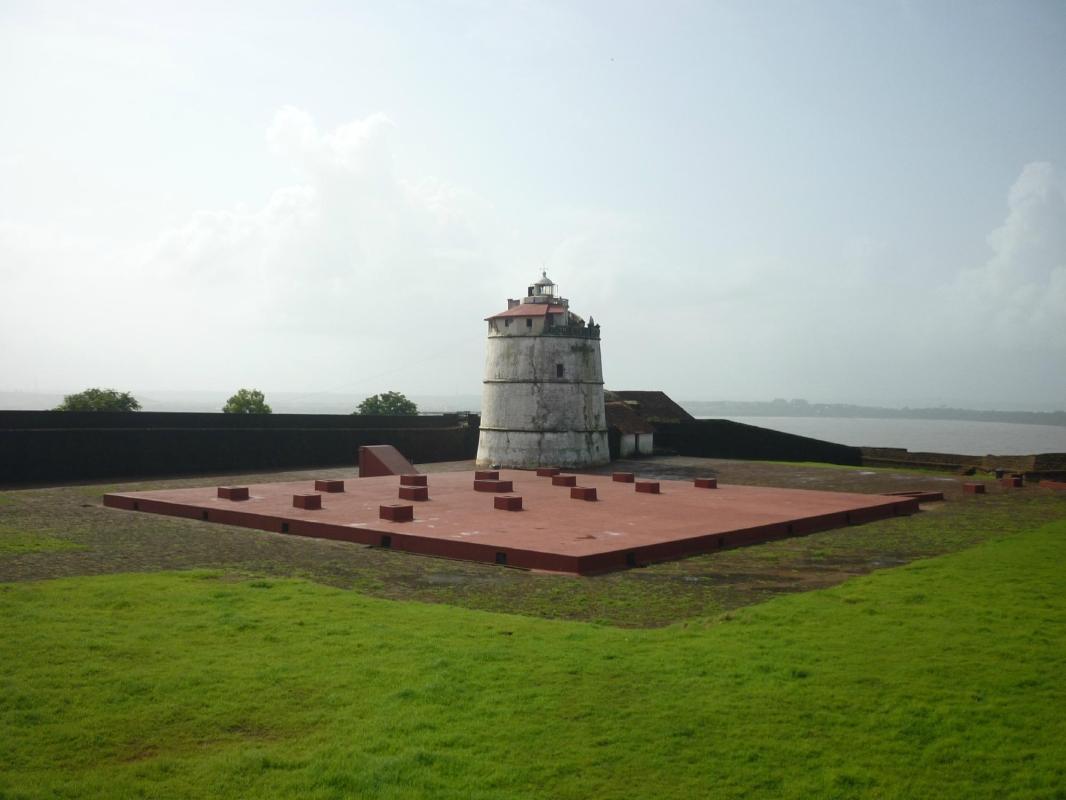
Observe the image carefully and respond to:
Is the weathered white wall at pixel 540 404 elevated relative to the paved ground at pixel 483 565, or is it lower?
elevated

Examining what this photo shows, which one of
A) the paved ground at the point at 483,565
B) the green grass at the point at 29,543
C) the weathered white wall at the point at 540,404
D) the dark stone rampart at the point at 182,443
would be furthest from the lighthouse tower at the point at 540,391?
the green grass at the point at 29,543

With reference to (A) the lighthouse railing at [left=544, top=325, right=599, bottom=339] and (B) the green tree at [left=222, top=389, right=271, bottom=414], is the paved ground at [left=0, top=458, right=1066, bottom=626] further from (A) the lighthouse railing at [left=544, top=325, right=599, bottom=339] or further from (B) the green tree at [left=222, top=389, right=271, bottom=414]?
(B) the green tree at [left=222, top=389, right=271, bottom=414]

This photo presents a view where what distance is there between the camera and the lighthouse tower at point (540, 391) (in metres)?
31.1

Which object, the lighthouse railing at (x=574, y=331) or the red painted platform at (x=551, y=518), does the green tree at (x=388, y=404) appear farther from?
the red painted platform at (x=551, y=518)

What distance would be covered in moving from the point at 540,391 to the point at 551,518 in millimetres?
14931

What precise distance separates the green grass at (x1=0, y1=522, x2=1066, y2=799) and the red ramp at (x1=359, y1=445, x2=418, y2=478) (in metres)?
16.1

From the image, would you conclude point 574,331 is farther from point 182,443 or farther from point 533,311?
point 182,443

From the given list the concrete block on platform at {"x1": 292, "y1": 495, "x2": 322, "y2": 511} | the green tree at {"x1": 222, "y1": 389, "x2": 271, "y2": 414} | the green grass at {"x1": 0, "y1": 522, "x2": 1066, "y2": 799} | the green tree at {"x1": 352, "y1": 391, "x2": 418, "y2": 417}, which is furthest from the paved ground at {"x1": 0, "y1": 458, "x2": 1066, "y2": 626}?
the green tree at {"x1": 352, "y1": 391, "x2": 418, "y2": 417}

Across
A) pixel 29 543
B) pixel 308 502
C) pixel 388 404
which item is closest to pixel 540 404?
pixel 308 502

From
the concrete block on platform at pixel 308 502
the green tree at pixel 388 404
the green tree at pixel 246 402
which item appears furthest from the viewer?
the green tree at pixel 388 404

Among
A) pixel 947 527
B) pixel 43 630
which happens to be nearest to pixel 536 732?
pixel 43 630

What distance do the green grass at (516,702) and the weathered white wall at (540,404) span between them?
22107mm

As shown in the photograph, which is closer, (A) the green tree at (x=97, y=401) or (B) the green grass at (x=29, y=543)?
(B) the green grass at (x=29, y=543)

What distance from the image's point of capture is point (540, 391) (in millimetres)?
31109
